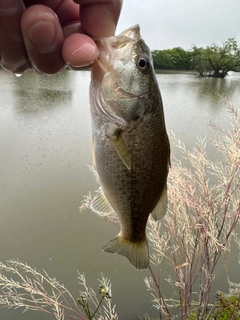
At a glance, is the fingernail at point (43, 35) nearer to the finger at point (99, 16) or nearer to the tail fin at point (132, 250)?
the finger at point (99, 16)

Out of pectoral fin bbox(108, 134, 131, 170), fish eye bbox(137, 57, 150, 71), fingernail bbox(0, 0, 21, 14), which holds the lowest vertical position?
pectoral fin bbox(108, 134, 131, 170)

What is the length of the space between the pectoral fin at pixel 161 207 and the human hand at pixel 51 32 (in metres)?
0.68

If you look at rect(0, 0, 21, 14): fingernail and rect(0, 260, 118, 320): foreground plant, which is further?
rect(0, 260, 118, 320): foreground plant

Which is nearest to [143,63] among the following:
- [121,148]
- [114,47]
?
[114,47]

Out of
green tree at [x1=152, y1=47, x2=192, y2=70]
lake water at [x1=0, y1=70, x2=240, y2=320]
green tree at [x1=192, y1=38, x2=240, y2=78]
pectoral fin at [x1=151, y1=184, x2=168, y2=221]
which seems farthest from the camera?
green tree at [x1=152, y1=47, x2=192, y2=70]

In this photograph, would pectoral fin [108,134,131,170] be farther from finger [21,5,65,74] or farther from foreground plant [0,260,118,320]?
foreground plant [0,260,118,320]

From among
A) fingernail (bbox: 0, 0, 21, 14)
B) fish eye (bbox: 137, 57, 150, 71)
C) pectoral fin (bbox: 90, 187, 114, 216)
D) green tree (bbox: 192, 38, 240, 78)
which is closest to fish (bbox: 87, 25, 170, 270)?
fish eye (bbox: 137, 57, 150, 71)

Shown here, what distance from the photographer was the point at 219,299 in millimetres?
3592

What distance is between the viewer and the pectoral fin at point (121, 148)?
1.25 m

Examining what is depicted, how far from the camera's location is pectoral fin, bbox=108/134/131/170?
125 cm

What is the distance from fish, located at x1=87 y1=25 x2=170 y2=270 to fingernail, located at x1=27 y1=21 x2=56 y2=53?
0.73 ft

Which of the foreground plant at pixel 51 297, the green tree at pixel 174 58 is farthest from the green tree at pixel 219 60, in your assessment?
the foreground plant at pixel 51 297

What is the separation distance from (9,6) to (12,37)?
4.7 inches

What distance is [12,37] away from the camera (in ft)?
3.70
